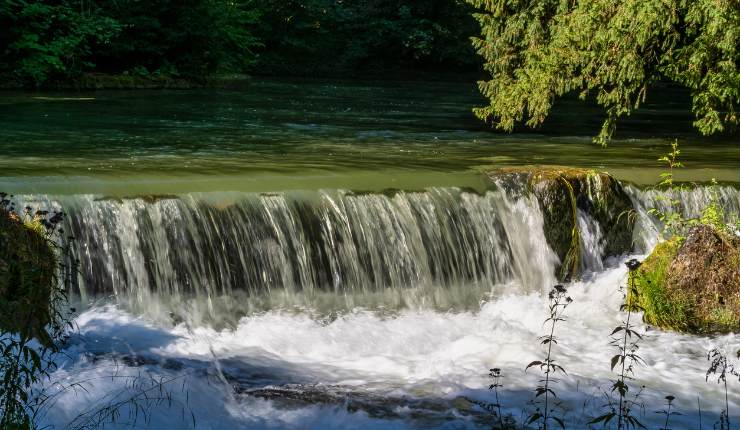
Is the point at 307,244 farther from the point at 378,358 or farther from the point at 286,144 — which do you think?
the point at 286,144

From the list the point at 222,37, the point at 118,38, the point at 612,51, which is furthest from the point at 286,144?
the point at 222,37

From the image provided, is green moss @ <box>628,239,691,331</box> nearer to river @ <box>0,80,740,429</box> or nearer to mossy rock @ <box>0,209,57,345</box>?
river @ <box>0,80,740,429</box>

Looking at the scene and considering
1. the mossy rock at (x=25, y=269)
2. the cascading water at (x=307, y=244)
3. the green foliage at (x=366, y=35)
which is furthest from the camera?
the green foliage at (x=366, y=35)

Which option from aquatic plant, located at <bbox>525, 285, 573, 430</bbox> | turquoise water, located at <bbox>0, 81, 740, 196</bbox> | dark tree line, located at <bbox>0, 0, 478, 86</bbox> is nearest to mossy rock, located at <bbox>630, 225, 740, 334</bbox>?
aquatic plant, located at <bbox>525, 285, 573, 430</bbox>

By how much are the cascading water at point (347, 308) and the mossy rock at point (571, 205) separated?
122 millimetres

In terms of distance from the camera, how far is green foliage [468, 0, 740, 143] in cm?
1273

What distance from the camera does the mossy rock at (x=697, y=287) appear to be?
8781 millimetres

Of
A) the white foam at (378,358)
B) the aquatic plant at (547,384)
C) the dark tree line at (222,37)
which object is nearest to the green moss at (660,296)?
the white foam at (378,358)

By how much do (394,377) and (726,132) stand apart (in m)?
13.8

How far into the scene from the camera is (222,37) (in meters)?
30.6

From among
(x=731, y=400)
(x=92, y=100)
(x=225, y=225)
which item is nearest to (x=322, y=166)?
(x=225, y=225)

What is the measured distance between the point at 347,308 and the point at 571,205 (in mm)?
2961

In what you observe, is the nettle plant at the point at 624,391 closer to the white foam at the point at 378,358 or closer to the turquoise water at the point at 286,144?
the white foam at the point at 378,358

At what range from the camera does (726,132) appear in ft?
62.2
